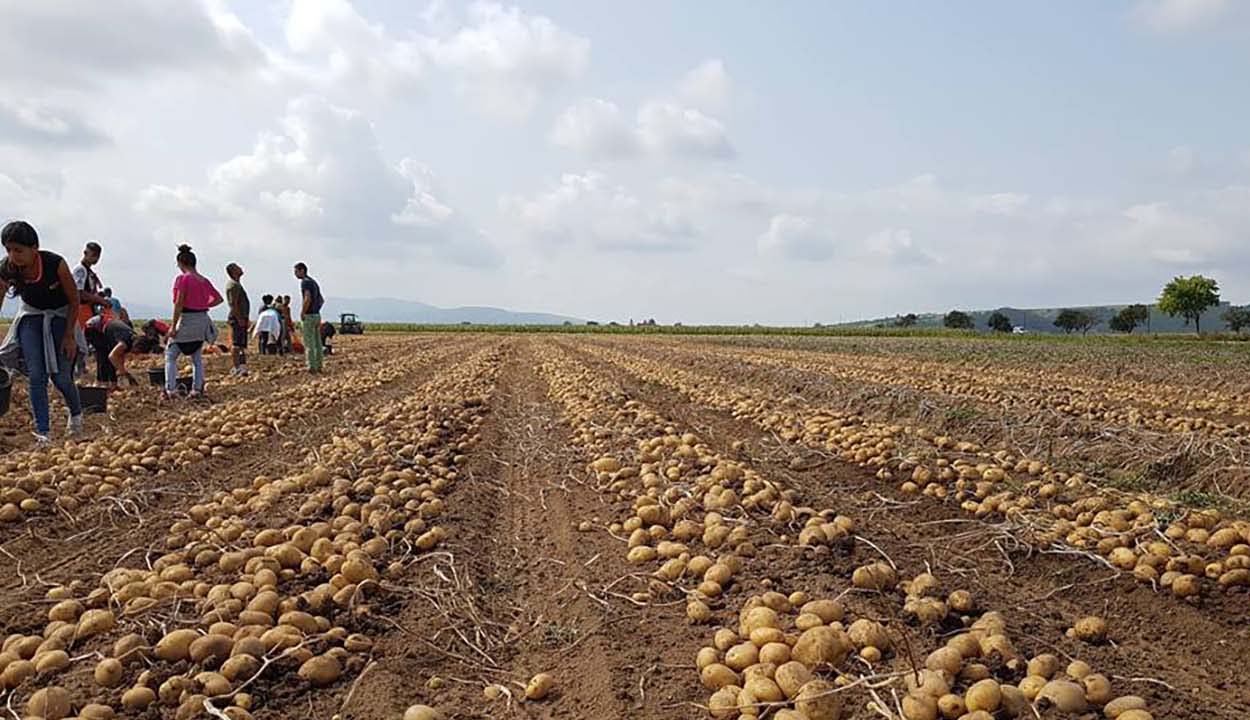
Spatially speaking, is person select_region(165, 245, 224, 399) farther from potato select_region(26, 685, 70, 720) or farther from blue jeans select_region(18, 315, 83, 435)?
potato select_region(26, 685, 70, 720)

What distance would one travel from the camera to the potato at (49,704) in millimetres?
2160

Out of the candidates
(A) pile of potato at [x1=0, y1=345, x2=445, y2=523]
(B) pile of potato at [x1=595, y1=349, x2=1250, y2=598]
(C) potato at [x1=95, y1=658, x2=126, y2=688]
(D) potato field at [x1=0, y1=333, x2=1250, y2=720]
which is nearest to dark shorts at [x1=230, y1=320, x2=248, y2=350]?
(A) pile of potato at [x1=0, y1=345, x2=445, y2=523]

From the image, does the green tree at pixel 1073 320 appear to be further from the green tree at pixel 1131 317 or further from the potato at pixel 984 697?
the potato at pixel 984 697

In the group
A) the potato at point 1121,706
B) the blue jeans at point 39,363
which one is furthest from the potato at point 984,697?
the blue jeans at point 39,363

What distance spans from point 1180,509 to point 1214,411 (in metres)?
6.70

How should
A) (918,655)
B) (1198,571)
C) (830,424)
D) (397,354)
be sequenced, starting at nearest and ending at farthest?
(918,655) < (1198,571) < (830,424) < (397,354)

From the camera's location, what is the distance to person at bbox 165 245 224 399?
28.5ft

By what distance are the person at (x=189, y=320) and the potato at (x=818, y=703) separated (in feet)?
28.0

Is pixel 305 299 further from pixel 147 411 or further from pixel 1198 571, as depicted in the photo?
pixel 1198 571

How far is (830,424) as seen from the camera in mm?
7340

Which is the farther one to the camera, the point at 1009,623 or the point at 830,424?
the point at 830,424

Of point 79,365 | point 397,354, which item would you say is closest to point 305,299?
point 79,365

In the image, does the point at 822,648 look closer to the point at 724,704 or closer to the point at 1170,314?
the point at 724,704

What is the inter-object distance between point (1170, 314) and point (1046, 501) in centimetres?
8071
